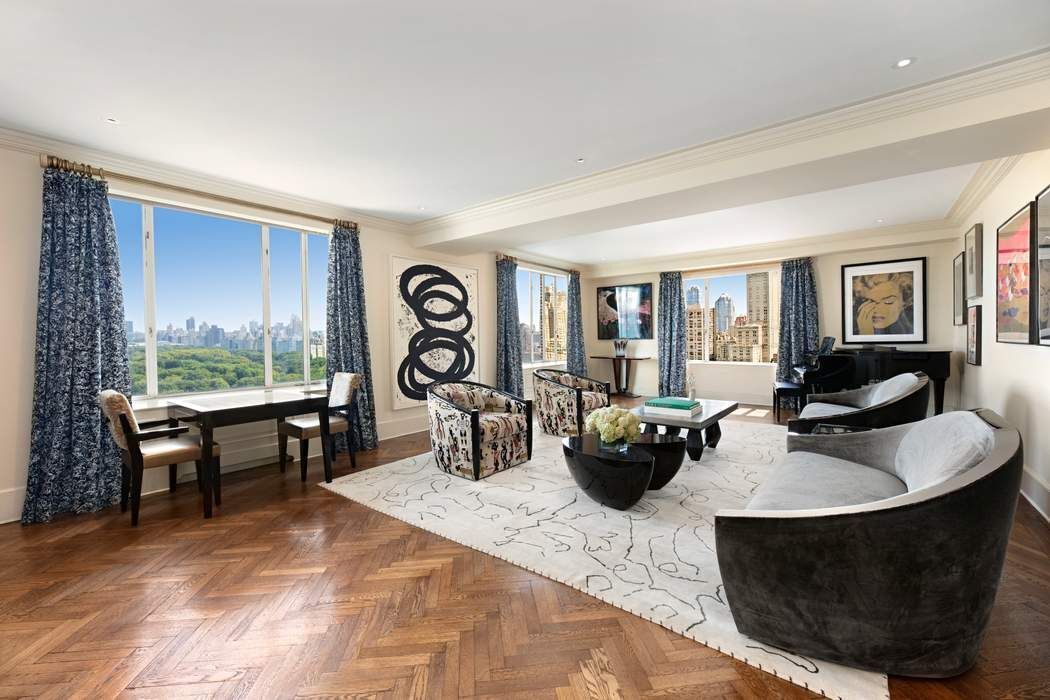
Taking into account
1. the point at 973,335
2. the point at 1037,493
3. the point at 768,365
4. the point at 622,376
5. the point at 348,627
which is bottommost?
the point at 348,627

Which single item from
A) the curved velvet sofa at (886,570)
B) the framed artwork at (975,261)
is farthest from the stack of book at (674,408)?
the framed artwork at (975,261)

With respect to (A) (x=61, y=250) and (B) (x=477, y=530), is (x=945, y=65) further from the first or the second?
(A) (x=61, y=250)

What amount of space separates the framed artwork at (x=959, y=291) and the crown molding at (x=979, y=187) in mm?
432

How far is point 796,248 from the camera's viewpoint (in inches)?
268

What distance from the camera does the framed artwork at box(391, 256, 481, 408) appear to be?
18.3 feet

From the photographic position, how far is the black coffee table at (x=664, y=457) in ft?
10.8

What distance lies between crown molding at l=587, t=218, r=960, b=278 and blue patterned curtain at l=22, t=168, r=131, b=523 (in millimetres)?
7158

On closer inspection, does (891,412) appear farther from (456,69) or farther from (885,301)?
(885,301)

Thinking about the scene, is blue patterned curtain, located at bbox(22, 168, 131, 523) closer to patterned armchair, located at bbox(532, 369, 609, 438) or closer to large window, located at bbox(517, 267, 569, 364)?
patterned armchair, located at bbox(532, 369, 609, 438)

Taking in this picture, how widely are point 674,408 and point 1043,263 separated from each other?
2.54 meters

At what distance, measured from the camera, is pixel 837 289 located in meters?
6.83

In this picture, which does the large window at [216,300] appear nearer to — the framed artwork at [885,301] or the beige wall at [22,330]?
the beige wall at [22,330]

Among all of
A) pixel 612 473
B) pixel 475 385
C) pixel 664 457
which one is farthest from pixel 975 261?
pixel 475 385

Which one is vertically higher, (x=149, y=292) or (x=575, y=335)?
(x=149, y=292)
